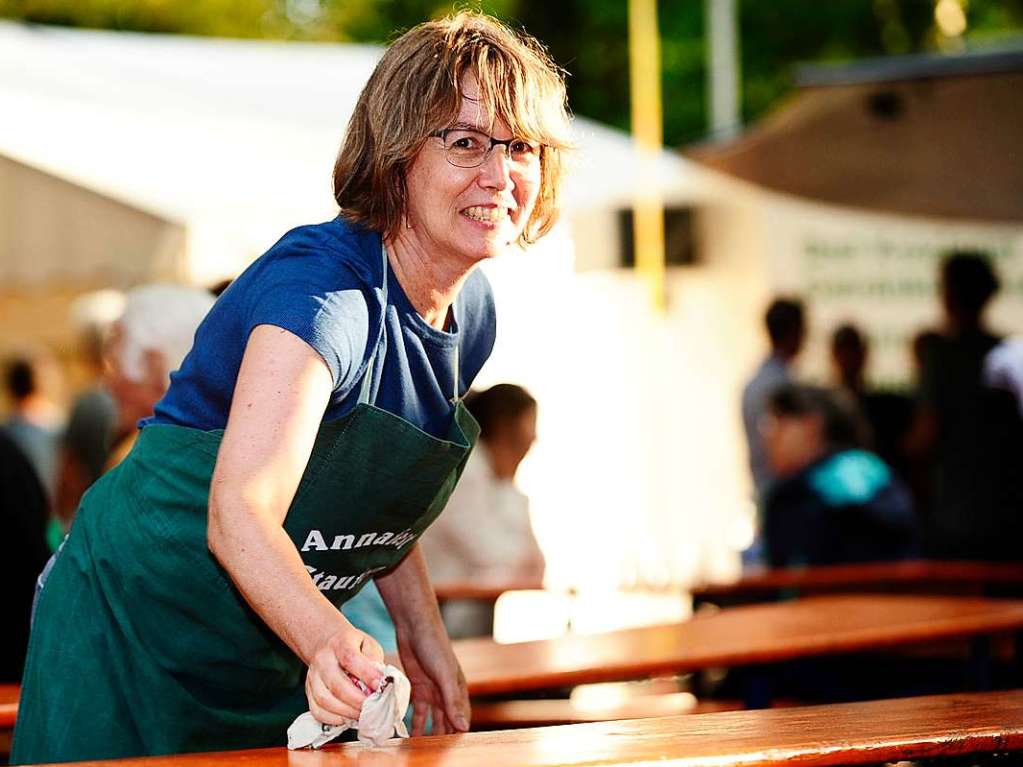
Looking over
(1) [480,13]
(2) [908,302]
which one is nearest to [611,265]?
(2) [908,302]

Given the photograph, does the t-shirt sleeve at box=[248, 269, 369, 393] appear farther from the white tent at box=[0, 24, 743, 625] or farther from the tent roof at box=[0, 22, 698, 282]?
the tent roof at box=[0, 22, 698, 282]

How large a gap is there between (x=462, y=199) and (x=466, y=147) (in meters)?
0.07

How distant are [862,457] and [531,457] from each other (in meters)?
4.46

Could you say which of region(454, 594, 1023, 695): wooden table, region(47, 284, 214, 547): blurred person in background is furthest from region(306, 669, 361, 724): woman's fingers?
region(47, 284, 214, 547): blurred person in background

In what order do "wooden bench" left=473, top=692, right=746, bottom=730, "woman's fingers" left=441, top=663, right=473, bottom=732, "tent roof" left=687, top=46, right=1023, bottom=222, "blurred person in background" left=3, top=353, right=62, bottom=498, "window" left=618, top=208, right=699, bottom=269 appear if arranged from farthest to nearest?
"window" left=618, top=208, right=699, bottom=269
"blurred person in background" left=3, top=353, right=62, bottom=498
"tent roof" left=687, top=46, right=1023, bottom=222
"wooden bench" left=473, top=692, right=746, bottom=730
"woman's fingers" left=441, top=663, right=473, bottom=732

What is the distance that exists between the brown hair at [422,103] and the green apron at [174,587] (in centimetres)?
13

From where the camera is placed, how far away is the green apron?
222 centimetres

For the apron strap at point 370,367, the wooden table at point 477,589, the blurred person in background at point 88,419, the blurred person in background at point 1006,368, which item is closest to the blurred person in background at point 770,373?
the blurred person in background at point 1006,368

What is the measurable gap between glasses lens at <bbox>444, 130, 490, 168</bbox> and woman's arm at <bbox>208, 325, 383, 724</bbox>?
0.35 m

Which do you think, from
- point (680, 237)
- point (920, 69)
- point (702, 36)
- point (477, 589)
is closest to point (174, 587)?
point (477, 589)

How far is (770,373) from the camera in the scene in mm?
7496

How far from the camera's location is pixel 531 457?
1005 centimetres

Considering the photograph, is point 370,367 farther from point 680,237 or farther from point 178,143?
point 680,237

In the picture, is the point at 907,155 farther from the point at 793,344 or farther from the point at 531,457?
the point at 531,457
